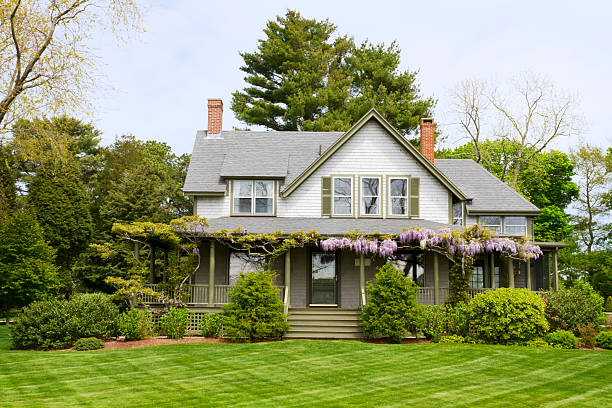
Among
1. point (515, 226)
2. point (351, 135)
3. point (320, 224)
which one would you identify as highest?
point (351, 135)

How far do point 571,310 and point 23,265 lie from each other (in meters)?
21.6

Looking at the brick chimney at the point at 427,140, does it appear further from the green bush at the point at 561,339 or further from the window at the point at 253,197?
the green bush at the point at 561,339

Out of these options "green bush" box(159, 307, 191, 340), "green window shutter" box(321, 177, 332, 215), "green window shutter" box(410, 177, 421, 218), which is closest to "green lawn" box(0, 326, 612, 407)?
"green bush" box(159, 307, 191, 340)

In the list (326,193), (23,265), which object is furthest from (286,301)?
(23,265)

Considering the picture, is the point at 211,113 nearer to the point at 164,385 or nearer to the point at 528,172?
the point at 164,385

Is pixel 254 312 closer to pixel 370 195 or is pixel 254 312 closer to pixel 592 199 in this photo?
pixel 370 195

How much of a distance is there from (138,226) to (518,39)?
53.7 ft

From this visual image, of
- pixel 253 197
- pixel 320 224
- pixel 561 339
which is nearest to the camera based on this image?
pixel 561 339

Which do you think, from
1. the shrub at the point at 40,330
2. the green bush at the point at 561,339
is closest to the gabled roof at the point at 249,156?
the shrub at the point at 40,330

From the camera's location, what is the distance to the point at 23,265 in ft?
81.1

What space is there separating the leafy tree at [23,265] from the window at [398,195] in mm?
15149

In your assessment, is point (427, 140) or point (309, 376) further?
point (427, 140)

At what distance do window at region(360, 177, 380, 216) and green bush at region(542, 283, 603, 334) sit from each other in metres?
6.87

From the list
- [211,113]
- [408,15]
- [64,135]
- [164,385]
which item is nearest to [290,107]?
[211,113]
